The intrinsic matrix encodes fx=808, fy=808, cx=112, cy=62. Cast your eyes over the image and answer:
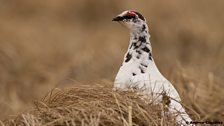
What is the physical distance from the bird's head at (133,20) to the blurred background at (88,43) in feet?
7.44

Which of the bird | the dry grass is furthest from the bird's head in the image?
the dry grass

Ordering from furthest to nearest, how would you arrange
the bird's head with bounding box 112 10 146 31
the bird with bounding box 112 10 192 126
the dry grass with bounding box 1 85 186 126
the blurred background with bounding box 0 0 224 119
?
the blurred background with bounding box 0 0 224 119 < the bird's head with bounding box 112 10 146 31 < the bird with bounding box 112 10 192 126 < the dry grass with bounding box 1 85 186 126

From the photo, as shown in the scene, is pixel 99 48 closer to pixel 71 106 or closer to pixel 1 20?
pixel 1 20

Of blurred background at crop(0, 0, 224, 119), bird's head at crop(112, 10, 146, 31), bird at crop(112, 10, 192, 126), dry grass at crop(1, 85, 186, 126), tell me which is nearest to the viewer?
dry grass at crop(1, 85, 186, 126)

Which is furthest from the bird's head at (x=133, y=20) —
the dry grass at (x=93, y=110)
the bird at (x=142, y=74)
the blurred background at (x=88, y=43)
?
the blurred background at (x=88, y=43)

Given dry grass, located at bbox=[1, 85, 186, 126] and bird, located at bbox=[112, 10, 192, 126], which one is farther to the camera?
bird, located at bbox=[112, 10, 192, 126]

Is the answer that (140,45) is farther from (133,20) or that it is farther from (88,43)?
(88,43)

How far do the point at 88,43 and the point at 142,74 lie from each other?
8.19m

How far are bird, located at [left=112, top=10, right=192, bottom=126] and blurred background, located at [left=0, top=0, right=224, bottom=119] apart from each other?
2199 millimetres

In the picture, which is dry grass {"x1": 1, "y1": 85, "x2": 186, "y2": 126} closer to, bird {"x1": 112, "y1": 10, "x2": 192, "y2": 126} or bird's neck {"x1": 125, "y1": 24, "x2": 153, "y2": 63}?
bird {"x1": 112, "y1": 10, "x2": 192, "y2": 126}

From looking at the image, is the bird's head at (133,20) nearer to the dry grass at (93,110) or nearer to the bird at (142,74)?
the bird at (142,74)

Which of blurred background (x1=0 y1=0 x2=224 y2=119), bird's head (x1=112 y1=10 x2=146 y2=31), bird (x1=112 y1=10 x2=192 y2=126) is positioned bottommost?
bird (x1=112 y1=10 x2=192 y2=126)

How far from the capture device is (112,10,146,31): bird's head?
20.3ft

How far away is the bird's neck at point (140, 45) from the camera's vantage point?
6.23m
